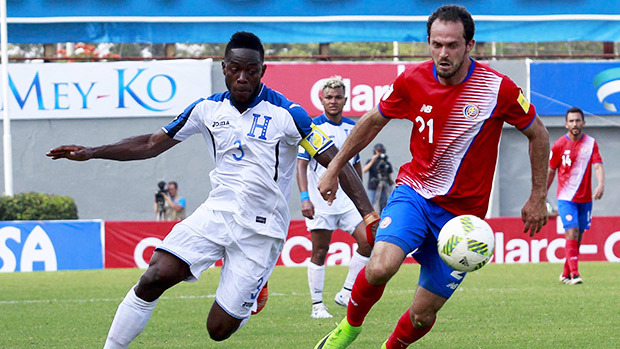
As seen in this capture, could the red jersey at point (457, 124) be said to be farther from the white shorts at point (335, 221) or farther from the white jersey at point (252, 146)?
the white shorts at point (335, 221)

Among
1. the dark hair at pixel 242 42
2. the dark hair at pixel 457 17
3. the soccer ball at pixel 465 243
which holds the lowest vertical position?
the soccer ball at pixel 465 243

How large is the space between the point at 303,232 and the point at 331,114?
24.9 ft

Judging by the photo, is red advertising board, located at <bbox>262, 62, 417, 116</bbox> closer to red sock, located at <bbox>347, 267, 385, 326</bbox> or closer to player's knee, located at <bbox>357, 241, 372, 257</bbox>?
player's knee, located at <bbox>357, 241, 372, 257</bbox>

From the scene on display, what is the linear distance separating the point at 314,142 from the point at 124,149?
132 centimetres

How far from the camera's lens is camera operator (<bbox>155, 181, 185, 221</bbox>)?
70.3 ft

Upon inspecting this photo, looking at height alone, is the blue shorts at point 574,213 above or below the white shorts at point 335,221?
below

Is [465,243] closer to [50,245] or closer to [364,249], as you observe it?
[364,249]

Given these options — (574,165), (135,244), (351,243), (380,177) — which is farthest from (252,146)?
(380,177)

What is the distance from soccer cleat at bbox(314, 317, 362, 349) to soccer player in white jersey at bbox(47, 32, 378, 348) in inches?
23.5

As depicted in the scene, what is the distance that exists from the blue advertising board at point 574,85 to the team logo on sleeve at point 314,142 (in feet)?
61.7

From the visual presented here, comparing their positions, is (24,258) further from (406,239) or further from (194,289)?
(406,239)

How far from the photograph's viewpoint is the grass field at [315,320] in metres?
8.49

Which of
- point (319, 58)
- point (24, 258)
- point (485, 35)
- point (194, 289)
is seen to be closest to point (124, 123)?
point (319, 58)

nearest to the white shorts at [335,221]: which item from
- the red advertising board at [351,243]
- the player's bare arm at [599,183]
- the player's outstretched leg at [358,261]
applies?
the player's outstretched leg at [358,261]
